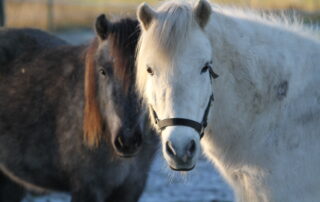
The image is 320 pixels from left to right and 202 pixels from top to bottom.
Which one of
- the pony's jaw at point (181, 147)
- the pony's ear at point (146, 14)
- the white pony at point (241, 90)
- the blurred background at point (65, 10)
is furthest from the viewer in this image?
the blurred background at point (65, 10)

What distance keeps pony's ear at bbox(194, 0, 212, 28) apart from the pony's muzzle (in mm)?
1478

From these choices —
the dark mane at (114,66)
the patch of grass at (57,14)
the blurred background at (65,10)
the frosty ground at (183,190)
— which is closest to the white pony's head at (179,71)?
the dark mane at (114,66)

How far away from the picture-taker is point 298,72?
132 inches

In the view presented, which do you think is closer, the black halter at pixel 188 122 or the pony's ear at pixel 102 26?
the black halter at pixel 188 122

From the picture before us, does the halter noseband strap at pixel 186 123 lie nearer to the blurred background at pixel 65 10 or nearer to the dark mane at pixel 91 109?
the dark mane at pixel 91 109

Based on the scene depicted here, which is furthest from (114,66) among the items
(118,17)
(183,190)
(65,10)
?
(65,10)

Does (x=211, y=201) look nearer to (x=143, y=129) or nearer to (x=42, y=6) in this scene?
(x=143, y=129)

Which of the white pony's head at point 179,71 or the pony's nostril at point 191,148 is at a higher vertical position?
the white pony's head at point 179,71

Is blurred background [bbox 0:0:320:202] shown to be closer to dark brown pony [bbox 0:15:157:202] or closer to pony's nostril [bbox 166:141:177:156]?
dark brown pony [bbox 0:15:157:202]

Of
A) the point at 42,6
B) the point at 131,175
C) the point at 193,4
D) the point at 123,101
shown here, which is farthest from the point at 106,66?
the point at 42,6

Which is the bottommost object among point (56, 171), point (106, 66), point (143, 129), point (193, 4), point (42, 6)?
point (42, 6)

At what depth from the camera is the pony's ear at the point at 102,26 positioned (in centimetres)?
460

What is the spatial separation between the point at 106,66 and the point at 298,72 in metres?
1.68

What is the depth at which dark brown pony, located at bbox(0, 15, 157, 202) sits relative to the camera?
447cm
